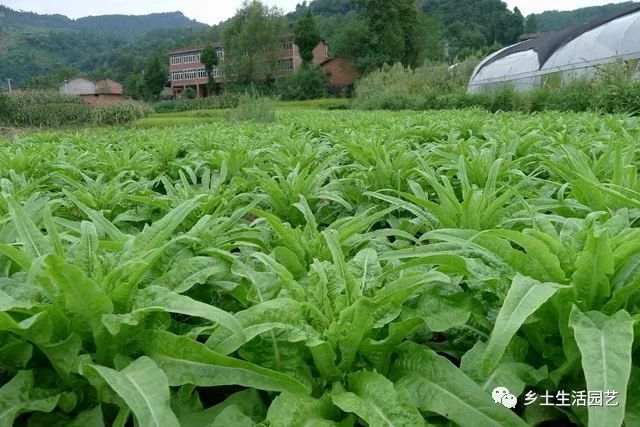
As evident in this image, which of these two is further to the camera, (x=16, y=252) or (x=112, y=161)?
(x=112, y=161)

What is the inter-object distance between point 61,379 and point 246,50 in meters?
62.0

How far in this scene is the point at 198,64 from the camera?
2940 inches

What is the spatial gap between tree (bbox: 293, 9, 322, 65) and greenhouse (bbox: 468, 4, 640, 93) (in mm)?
39644

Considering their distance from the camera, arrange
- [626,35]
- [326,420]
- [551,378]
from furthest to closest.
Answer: [626,35] < [551,378] < [326,420]

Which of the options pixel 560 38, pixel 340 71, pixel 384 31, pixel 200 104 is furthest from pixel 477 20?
pixel 560 38

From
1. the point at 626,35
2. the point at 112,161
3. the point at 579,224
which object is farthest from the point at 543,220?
the point at 626,35

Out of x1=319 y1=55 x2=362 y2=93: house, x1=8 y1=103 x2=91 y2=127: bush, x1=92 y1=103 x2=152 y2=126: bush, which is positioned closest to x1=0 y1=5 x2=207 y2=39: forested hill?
x1=319 y1=55 x2=362 y2=93: house

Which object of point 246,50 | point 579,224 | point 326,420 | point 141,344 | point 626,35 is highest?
point 246,50

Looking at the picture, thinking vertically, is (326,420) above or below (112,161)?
below

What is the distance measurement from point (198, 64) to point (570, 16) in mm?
50074

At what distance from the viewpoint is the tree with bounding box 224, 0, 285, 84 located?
59.1 metres

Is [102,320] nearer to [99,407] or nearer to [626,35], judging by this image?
[99,407]

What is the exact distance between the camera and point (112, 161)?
123 inches

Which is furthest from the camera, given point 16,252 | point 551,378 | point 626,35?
point 626,35
